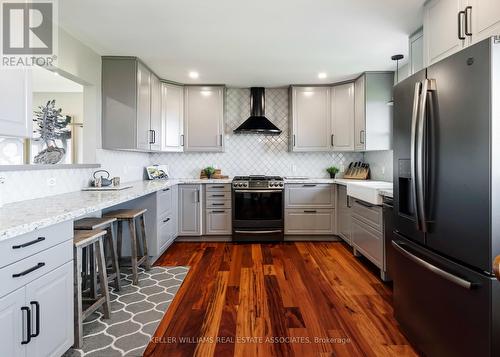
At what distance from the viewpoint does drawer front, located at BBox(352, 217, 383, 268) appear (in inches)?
110

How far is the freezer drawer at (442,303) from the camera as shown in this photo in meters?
1.21

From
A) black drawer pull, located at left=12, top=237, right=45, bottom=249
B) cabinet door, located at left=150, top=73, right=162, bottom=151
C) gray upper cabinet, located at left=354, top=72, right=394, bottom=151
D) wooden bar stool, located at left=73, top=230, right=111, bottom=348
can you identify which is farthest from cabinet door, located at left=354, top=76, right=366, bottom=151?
black drawer pull, located at left=12, top=237, right=45, bottom=249

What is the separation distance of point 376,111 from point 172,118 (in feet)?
9.70

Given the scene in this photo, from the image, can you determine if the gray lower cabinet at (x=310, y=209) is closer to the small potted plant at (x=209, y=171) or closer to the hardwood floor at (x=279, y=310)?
the hardwood floor at (x=279, y=310)

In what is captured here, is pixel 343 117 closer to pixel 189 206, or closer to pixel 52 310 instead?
pixel 189 206

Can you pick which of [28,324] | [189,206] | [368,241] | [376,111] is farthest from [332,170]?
[28,324]

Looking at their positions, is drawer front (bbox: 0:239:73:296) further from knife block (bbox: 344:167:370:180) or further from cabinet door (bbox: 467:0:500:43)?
knife block (bbox: 344:167:370:180)

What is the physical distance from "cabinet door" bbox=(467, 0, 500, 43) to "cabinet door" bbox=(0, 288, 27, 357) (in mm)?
2821

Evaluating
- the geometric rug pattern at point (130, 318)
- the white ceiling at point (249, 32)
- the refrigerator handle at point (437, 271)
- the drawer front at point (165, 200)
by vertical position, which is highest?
the white ceiling at point (249, 32)

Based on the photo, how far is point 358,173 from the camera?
4375 mm

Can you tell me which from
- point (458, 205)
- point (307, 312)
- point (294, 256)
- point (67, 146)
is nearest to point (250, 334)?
point (307, 312)

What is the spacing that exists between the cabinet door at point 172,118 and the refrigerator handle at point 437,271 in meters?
3.35

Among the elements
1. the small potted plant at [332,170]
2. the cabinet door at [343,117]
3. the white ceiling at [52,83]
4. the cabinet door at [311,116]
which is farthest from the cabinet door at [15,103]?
the small potted plant at [332,170]

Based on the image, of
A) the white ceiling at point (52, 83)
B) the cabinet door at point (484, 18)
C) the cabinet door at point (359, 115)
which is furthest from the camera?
the white ceiling at point (52, 83)
